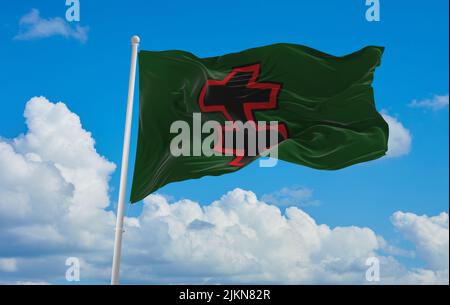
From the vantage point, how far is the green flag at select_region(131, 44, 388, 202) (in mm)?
14891

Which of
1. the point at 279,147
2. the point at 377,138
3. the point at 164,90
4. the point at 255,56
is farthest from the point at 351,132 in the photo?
the point at 164,90

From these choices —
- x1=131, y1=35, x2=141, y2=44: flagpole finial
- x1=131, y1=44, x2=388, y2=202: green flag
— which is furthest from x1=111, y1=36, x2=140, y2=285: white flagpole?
x1=131, y1=44, x2=388, y2=202: green flag

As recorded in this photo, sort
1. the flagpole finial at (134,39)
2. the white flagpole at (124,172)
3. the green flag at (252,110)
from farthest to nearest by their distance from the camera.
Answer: the flagpole finial at (134,39) < the green flag at (252,110) < the white flagpole at (124,172)

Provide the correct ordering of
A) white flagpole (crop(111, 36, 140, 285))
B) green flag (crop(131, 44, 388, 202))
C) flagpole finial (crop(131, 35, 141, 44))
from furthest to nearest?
1. flagpole finial (crop(131, 35, 141, 44))
2. green flag (crop(131, 44, 388, 202))
3. white flagpole (crop(111, 36, 140, 285))

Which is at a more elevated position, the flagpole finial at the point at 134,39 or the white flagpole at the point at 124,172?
the flagpole finial at the point at 134,39

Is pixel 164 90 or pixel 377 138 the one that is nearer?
pixel 377 138

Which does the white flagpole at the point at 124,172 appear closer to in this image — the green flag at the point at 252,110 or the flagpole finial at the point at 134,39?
the flagpole finial at the point at 134,39

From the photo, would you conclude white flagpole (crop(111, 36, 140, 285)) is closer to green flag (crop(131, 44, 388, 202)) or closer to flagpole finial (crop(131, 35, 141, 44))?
flagpole finial (crop(131, 35, 141, 44))

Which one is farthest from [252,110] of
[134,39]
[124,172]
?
[124,172]

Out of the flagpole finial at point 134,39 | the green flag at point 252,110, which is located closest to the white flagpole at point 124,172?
the flagpole finial at point 134,39

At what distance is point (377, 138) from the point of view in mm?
14656

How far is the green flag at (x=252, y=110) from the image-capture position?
14.9 m
